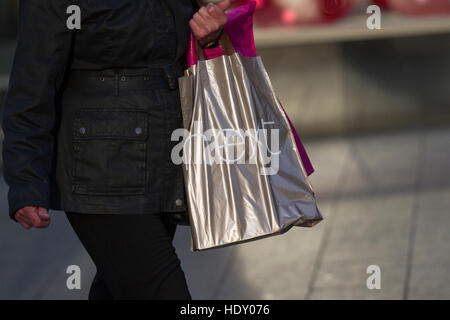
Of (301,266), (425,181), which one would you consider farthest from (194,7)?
(425,181)

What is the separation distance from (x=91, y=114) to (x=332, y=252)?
281cm

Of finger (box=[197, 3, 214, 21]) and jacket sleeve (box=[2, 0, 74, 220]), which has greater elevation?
finger (box=[197, 3, 214, 21])

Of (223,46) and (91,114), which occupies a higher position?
(223,46)

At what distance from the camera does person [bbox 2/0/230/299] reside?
8.77 feet

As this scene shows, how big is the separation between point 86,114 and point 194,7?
2.02 feet

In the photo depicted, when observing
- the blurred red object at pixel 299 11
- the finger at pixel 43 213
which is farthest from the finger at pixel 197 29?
the blurred red object at pixel 299 11

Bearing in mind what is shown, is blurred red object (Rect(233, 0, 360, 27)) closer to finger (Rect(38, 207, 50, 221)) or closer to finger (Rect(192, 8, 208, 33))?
finger (Rect(192, 8, 208, 33))

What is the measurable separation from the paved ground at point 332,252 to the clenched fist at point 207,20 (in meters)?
2.06

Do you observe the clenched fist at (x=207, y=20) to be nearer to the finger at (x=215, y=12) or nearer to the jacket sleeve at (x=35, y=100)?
the finger at (x=215, y=12)

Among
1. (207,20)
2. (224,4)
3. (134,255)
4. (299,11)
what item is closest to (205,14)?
(207,20)

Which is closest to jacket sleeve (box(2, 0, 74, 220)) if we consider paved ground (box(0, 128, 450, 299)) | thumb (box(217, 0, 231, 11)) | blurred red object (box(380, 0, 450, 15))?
thumb (box(217, 0, 231, 11))

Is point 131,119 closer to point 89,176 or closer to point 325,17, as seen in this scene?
point 89,176

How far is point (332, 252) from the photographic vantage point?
5250mm

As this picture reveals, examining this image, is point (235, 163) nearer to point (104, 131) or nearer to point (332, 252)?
point (104, 131)
